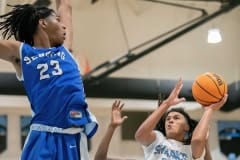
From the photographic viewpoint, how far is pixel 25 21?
2377 millimetres

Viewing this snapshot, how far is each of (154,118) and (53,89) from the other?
909 mm

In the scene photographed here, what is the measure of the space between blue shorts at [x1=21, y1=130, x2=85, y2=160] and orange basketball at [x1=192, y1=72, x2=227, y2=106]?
104 cm

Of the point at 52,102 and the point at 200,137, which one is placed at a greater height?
the point at 52,102

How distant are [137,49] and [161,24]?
422 millimetres

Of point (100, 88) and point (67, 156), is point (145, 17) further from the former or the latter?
point (67, 156)

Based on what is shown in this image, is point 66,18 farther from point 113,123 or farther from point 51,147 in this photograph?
point 51,147

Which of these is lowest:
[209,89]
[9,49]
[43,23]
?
[209,89]

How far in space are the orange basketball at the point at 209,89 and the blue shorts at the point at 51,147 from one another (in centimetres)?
104

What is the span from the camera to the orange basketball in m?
2.94

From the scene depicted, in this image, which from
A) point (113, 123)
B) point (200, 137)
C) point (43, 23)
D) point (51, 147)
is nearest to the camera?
point (51, 147)

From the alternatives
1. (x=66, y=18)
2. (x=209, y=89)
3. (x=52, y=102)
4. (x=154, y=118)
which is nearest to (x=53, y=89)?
(x=52, y=102)

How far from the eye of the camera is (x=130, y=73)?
620 cm

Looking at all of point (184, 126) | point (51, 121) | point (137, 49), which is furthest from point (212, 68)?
point (51, 121)

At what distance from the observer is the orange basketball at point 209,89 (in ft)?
9.66
